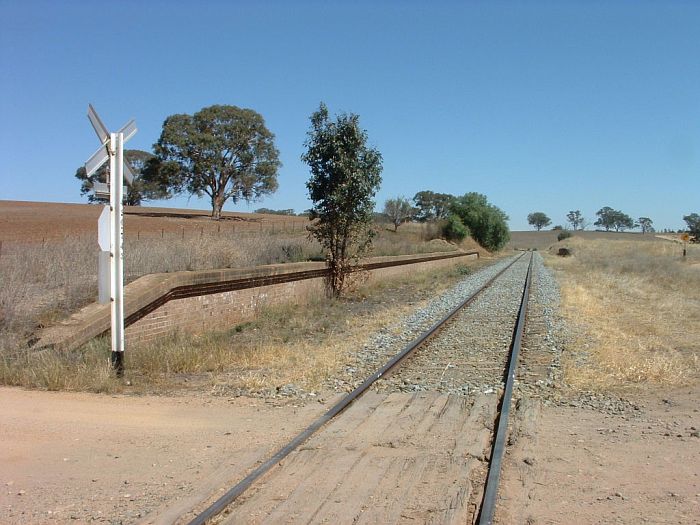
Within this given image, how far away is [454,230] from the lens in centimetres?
7606

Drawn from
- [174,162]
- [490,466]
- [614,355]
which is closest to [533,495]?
[490,466]

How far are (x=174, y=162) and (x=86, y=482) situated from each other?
200ft

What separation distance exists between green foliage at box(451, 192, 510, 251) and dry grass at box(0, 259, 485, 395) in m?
71.9

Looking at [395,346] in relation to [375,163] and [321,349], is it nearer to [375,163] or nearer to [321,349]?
[321,349]

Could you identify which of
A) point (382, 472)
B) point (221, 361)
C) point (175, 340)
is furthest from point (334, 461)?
point (175, 340)

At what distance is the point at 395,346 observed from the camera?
1144 centimetres

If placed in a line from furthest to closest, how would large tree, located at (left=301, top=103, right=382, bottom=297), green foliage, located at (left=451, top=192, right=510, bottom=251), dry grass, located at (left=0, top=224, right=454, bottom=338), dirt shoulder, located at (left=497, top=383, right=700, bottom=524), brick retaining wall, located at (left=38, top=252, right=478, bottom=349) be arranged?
green foliage, located at (left=451, top=192, right=510, bottom=251) < large tree, located at (left=301, top=103, right=382, bottom=297) < dry grass, located at (left=0, top=224, right=454, bottom=338) < brick retaining wall, located at (left=38, top=252, right=478, bottom=349) < dirt shoulder, located at (left=497, top=383, right=700, bottom=524)

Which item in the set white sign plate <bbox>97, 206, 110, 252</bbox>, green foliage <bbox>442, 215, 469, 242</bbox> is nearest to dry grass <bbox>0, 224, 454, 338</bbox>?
white sign plate <bbox>97, 206, 110, 252</bbox>

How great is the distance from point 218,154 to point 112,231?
190 feet

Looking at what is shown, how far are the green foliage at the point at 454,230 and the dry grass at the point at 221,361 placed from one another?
2480 inches

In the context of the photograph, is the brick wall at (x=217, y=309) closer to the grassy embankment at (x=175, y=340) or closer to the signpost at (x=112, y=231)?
the grassy embankment at (x=175, y=340)

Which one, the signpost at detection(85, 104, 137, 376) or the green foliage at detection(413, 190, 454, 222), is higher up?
the green foliage at detection(413, 190, 454, 222)

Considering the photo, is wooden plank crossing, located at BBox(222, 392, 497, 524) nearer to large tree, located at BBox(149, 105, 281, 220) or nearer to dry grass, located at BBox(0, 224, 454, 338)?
dry grass, located at BBox(0, 224, 454, 338)

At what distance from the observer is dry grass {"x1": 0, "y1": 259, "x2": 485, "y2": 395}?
7.74 meters
